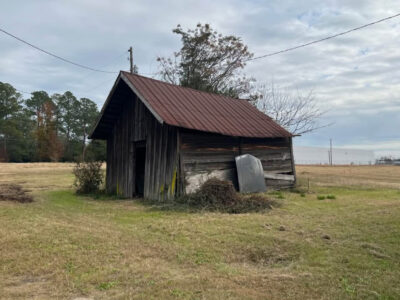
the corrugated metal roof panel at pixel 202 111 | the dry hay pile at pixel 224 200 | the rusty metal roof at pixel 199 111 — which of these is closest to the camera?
the dry hay pile at pixel 224 200

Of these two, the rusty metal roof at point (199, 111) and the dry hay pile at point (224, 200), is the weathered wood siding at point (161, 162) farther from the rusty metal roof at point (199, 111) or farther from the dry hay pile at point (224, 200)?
the dry hay pile at point (224, 200)

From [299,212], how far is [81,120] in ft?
214

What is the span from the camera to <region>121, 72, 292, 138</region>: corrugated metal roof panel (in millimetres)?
12125

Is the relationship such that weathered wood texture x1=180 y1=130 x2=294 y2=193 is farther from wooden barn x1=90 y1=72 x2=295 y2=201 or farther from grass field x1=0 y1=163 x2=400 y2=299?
grass field x1=0 y1=163 x2=400 y2=299

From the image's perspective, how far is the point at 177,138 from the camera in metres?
12.0

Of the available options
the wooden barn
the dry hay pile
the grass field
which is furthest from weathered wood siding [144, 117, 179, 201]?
the grass field

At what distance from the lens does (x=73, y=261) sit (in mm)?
5188

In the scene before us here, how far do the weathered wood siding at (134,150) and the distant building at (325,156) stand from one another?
75612mm

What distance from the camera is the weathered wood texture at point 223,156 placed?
12156 mm

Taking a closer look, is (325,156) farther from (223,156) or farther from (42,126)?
(223,156)

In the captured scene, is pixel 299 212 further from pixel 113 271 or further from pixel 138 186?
pixel 138 186

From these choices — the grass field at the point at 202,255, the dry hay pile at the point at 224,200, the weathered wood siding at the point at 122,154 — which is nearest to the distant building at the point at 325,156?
the weathered wood siding at the point at 122,154

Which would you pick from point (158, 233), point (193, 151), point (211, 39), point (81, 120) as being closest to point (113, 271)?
point (158, 233)

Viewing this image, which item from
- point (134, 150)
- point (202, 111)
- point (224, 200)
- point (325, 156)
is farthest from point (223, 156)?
point (325, 156)
